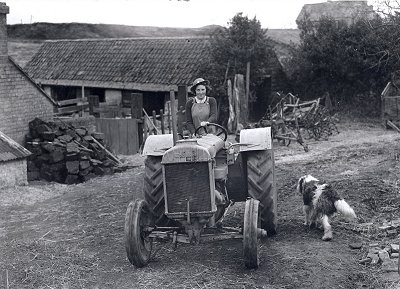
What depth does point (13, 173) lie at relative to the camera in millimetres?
13898

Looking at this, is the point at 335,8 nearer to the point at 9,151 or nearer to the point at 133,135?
the point at 133,135

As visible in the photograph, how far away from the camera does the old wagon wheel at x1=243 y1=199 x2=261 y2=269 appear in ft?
22.2

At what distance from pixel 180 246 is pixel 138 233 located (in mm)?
1235

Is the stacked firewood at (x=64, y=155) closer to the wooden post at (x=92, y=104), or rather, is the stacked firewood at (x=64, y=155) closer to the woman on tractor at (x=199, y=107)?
the wooden post at (x=92, y=104)

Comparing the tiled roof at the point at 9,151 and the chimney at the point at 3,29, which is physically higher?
the chimney at the point at 3,29

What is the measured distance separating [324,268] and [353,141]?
1216 centimetres

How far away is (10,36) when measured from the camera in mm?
40781

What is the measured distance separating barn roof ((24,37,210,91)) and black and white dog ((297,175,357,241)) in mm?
15117

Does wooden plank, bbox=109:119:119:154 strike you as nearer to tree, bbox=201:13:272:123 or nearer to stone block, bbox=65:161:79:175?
stone block, bbox=65:161:79:175

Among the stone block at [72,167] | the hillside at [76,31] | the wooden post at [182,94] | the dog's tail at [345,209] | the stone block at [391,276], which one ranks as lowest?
the stone block at [391,276]

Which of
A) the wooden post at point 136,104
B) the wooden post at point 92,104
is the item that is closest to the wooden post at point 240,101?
the wooden post at point 136,104

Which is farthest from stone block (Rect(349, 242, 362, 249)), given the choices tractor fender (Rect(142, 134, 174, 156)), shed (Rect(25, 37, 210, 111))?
shed (Rect(25, 37, 210, 111))

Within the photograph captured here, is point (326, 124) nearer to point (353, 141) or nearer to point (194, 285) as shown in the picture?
point (353, 141)

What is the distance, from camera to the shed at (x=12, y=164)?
13641mm
